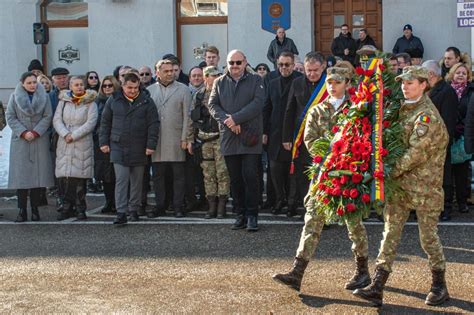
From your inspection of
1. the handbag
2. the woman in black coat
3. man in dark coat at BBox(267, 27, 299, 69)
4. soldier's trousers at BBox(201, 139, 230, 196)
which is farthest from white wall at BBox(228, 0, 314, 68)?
the handbag

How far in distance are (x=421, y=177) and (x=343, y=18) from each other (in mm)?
15017

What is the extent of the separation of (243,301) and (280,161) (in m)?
4.24

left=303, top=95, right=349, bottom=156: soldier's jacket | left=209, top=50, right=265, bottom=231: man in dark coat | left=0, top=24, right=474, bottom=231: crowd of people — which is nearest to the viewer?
left=303, top=95, right=349, bottom=156: soldier's jacket

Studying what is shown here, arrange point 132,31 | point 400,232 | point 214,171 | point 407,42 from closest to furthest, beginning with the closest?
point 400,232, point 214,171, point 407,42, point 132,31

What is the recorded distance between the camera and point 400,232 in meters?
6.61

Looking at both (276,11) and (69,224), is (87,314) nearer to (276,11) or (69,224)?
(69,224)

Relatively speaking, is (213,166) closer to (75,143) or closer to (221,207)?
(221,207)

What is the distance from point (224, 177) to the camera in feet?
35.3

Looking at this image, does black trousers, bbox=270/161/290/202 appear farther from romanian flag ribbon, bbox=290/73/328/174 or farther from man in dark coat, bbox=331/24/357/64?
man in dark coat, bbox=331/24/357/64

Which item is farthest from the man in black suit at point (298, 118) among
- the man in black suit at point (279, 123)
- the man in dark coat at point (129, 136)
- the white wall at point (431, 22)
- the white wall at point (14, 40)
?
the white wall at point (14, 40)

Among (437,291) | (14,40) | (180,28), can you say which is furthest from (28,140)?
(14,40)

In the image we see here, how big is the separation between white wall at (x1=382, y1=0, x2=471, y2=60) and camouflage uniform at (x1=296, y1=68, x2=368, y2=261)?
43.8 ft

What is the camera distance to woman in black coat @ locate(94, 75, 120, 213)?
11258 millimetres

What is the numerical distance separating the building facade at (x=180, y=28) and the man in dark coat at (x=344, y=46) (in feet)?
5.62
